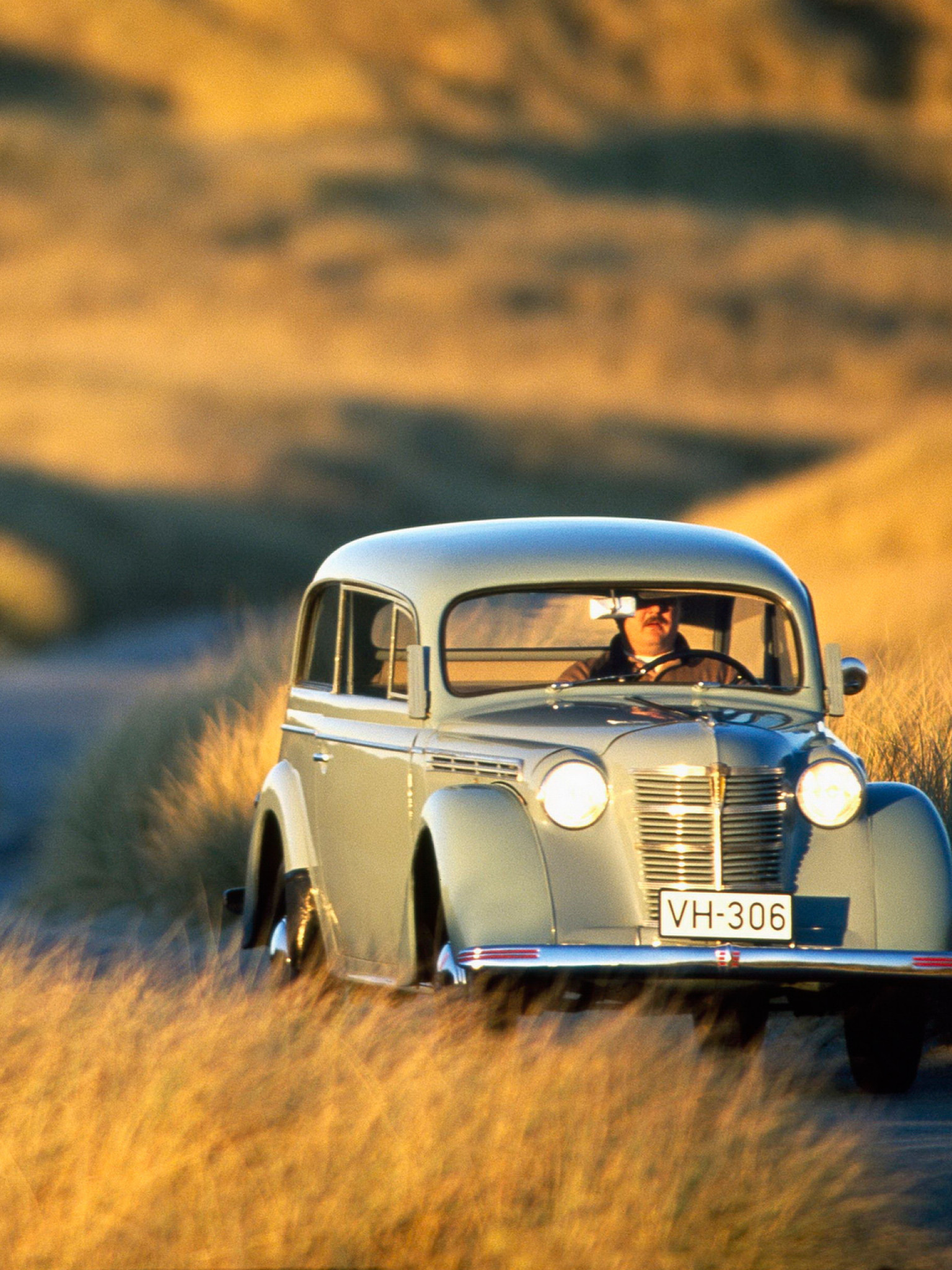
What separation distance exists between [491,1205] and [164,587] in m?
47.8

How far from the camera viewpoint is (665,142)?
15275cm

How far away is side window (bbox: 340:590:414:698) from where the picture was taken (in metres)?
8.02

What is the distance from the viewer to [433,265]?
119 m

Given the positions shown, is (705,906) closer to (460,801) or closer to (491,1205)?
(460,801)

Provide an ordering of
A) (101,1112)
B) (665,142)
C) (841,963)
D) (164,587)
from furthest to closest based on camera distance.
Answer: (665,142) → (164,587) → (841,963) → (101,1112)

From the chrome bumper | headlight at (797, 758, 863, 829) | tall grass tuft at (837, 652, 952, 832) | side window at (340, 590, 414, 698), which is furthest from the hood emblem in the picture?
tall grass tuft at (837, 652, 952, 832)

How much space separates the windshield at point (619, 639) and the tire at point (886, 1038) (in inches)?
45.6

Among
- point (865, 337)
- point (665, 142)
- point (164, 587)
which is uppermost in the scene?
point (665, 142)

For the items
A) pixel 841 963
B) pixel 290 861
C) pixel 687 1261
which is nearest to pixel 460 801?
pixel 841 963

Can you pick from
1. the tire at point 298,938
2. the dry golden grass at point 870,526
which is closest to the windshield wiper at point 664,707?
the tire at point 298,938

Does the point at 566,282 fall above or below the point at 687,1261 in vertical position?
above

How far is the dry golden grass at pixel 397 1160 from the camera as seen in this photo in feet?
15.2

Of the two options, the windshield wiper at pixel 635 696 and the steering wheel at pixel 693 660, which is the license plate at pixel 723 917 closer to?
the windshield wiper at pixel 635 696

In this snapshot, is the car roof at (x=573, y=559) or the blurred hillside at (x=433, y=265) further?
the blurred hillside at (x=433, y=265)
